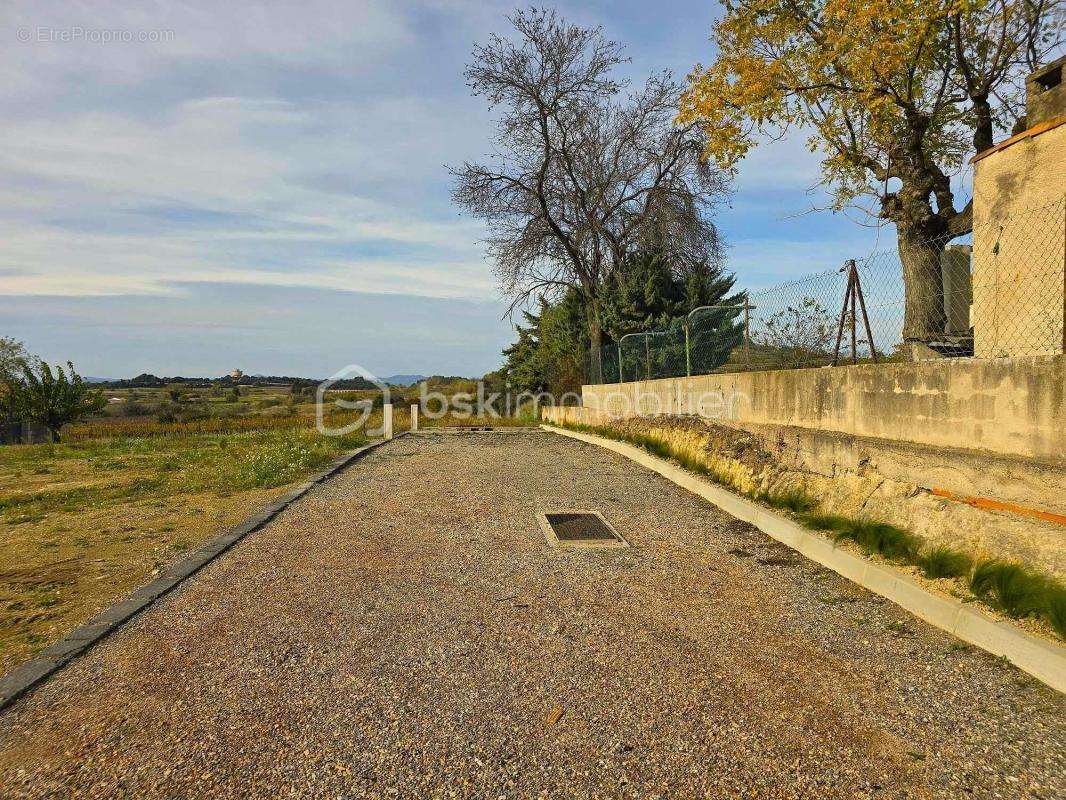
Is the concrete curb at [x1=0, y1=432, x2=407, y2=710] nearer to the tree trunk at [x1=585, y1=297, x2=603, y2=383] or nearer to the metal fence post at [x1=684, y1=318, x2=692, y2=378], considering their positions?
the metal fence post at [x1=684, y1=318, x2=692, y2=378]

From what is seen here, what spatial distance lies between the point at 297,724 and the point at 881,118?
1421cm

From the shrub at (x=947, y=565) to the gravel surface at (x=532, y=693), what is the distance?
45 cm

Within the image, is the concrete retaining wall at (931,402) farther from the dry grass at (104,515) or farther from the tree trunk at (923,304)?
the dry grass at (104,515)

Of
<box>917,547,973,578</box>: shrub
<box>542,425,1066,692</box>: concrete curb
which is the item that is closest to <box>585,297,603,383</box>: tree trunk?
<box>542,425,1066,692</box>: concrete curb

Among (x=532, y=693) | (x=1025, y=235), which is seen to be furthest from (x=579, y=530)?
(x=1025, y=235)

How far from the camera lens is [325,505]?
27.4 feet

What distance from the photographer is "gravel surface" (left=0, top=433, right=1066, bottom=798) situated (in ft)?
8.69

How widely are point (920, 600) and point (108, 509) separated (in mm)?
8726

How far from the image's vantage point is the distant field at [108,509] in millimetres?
4789

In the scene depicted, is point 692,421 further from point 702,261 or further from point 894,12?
point 702,261

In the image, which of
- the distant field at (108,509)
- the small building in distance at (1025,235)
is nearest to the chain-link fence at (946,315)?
the small building in distance at (1025,235)

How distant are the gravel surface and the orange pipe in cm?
110

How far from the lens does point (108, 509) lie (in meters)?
8.35

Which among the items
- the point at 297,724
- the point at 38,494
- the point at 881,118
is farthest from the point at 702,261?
the point at 297,724
